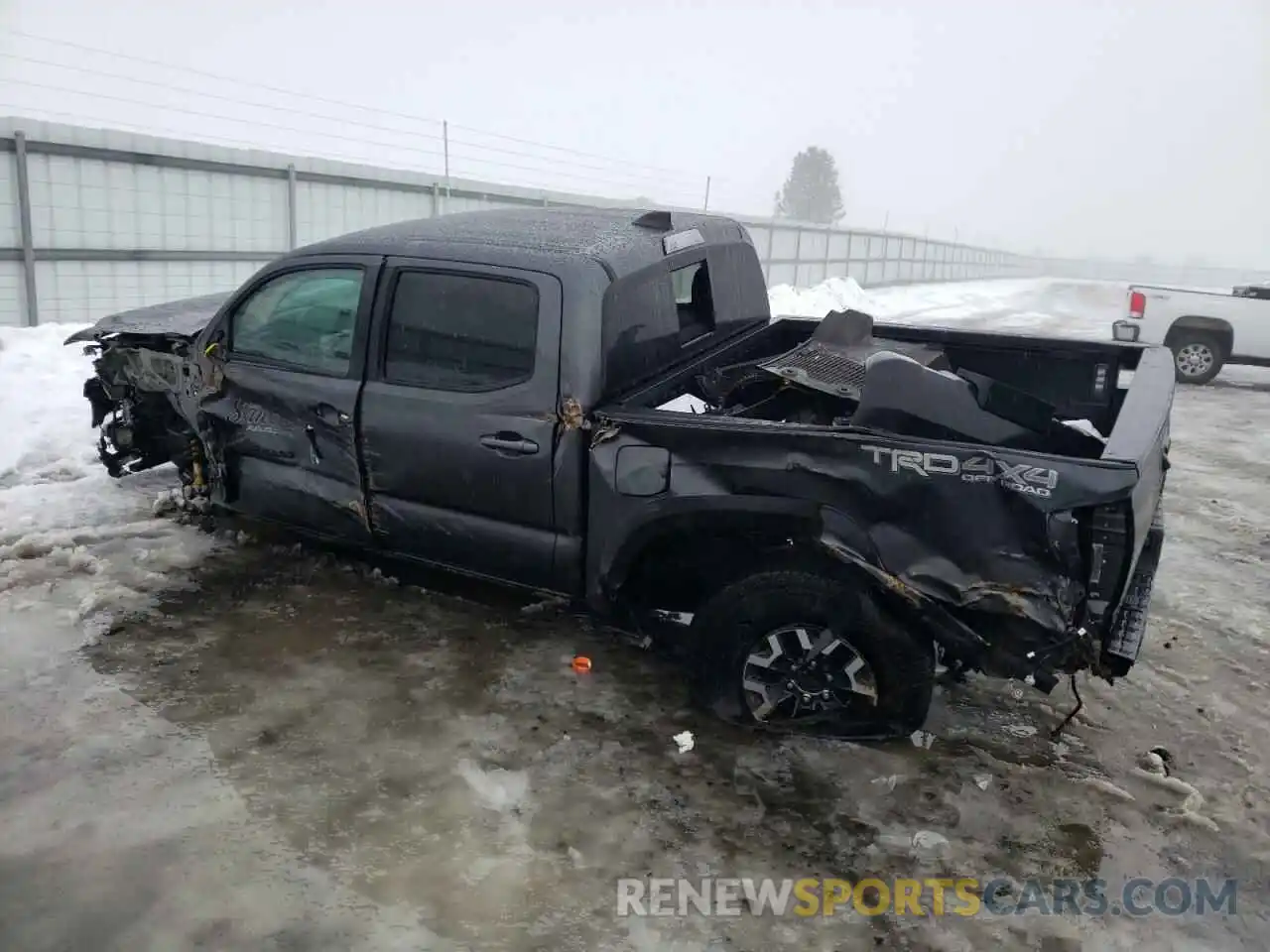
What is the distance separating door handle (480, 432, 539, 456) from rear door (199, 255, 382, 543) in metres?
0.76

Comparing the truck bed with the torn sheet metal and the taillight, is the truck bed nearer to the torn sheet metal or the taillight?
the torn sheet metal

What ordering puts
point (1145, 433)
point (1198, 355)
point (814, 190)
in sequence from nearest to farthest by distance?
1. point (1145, 433)
2. point (1198, 355)
3. point (814, 190)

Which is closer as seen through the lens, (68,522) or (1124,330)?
(68,522)

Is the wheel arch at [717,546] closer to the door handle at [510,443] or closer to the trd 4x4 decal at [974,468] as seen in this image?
the trd 4x4 decal at [974,468]

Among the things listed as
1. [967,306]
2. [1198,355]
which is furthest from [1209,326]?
[967,306]

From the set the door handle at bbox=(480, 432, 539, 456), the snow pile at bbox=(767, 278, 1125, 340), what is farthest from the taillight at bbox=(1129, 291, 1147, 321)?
the door handle at bbox=(480, 432, 539, 456)

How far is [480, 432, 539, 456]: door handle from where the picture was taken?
12.1 feet

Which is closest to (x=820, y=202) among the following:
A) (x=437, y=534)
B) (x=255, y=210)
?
(x=255, y=210)

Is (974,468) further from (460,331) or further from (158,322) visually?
(158,322)

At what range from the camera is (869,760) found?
11.4ft

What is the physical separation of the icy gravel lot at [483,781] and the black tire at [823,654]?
130 mm

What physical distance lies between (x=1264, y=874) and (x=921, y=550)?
1507mm

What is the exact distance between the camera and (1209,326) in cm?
1230

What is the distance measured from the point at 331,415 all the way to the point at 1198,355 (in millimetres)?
12413
